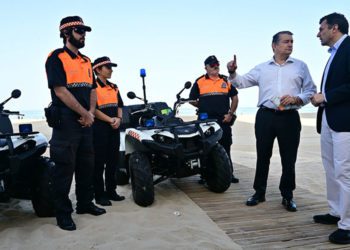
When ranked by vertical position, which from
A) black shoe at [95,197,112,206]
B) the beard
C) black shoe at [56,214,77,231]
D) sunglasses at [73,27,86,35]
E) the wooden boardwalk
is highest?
sunglasses at [73,27,86,35]

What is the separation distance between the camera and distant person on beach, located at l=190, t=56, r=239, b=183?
5555 mm

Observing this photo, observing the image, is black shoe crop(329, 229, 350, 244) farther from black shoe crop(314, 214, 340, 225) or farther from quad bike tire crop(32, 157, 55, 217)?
quad bike tire crop(32, 157, 55, 217)

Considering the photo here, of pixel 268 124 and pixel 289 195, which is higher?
pixel 268 124

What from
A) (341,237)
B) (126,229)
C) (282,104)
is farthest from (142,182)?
(341,237)

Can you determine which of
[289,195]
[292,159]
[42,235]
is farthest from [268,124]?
[42,235]

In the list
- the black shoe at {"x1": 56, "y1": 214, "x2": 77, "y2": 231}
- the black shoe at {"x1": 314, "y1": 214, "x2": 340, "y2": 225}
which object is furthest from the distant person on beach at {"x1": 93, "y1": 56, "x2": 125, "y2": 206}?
the black shoe at {"x1": 314, "y1": 214, "x2": 340, "y2": 225}

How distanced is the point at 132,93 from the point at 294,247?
2.97 meters

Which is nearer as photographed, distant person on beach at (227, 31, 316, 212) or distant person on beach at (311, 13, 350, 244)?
distant person on beach at (311, 13, 350, 244)

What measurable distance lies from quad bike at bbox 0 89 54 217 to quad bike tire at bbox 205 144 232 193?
2.04m

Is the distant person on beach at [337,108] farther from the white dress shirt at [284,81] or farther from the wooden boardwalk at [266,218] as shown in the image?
the white dress shirt at [284,81]

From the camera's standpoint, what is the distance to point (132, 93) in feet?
16.4

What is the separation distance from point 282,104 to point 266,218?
1.20 m

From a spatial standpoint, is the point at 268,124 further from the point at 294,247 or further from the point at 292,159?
the point at 294,247

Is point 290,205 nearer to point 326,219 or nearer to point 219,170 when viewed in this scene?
point 326,219
